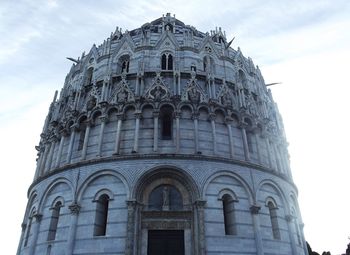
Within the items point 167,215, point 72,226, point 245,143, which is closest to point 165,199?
point 167,215

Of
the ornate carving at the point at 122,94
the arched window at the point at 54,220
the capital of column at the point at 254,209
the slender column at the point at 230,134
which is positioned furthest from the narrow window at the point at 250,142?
the arched window at the point at 54,220

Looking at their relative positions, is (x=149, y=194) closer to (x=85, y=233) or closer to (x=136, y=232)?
(x=136, y=232)

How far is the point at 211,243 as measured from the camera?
17078mm

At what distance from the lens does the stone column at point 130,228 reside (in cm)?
1655

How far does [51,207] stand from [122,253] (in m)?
6.50

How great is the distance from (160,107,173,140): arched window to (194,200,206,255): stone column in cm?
515

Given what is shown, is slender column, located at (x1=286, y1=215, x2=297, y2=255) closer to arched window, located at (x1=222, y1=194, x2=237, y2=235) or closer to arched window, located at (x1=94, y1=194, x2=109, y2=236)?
arched window, located at (x1=222, y1=194, x2=237, y2=235)

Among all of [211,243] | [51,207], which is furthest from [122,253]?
[51,207]

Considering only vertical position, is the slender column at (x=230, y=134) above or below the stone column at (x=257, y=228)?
above

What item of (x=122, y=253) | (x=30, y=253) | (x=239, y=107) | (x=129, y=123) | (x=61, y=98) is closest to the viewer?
(x=122, y=253)

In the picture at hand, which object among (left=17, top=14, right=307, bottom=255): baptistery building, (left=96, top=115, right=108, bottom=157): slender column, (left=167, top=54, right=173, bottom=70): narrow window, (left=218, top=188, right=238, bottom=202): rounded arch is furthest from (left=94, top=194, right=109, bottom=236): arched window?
(left=167, top=54, right=173, bottom=70): narrow window

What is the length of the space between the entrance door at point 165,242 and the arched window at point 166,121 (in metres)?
6.27

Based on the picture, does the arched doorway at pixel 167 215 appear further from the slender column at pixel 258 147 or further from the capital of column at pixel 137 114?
the slender column at pixel 258 147

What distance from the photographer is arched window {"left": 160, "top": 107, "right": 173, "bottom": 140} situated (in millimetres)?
20984
